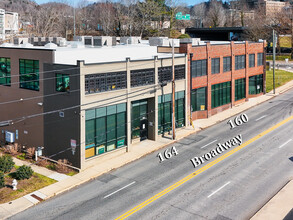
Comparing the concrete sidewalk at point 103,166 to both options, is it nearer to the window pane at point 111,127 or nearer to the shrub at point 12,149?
the window pane at point 111,127

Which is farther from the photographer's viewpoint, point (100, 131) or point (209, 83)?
point (209, 83)

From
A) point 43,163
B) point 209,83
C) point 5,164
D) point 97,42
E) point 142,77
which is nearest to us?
point 5,164

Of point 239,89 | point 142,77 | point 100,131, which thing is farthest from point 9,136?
point 239,89

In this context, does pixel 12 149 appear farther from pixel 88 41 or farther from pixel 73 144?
pixel 88 41

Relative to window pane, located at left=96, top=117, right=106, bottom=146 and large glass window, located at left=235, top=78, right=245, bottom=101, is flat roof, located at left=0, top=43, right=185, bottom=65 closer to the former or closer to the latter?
window pane, located at left=96, top=117, right=106, bottom=146

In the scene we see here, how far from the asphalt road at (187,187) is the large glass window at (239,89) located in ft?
54.9

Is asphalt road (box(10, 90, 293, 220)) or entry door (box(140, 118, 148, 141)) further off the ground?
entry door (box(140, 118, 148, 141))

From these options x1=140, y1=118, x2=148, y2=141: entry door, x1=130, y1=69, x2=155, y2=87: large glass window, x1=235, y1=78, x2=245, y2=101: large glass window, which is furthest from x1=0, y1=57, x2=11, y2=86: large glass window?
x1=235, y1=78, x2=245, y2=101: large glass window

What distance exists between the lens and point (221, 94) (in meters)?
47.2

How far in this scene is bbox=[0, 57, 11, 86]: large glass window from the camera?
34281 mm

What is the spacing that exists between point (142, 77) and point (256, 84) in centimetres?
2823

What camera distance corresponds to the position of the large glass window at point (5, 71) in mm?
34281

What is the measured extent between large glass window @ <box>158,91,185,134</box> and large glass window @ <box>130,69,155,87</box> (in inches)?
99.7

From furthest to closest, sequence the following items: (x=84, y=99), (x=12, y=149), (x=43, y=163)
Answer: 1. (x=12, y=149)
2. (x=43, y=163)
3. (x=84, y=99)
